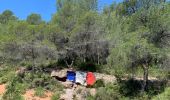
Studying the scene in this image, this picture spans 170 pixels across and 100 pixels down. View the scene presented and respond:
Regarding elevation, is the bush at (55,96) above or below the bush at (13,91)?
below

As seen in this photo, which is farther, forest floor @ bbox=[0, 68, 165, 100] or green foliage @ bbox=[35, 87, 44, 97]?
green foliage @ bbox=[35, 87, 44, 97]

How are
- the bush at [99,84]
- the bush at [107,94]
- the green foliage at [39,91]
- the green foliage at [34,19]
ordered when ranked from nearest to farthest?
1. the bush at [107,94]
2. the green foliage at [39,91]
3. the bush at [99,84]
4. the green foliage at [34,19]

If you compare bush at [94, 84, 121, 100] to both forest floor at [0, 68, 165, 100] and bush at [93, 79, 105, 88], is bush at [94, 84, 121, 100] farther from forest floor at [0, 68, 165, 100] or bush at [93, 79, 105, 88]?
bush at [93, 79, 105, 88]

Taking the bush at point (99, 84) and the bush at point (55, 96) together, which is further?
the bush at point (99, 84)

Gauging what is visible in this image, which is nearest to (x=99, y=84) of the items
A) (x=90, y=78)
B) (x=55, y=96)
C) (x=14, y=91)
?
(x=90, y=78)

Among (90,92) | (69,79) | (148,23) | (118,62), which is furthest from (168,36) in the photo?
(69,79)

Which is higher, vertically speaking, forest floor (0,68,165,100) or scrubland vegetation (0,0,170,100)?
scrubland vegetation (0,0,170,100)

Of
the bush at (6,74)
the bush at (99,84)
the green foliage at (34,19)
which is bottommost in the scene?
the bush at (99,84)

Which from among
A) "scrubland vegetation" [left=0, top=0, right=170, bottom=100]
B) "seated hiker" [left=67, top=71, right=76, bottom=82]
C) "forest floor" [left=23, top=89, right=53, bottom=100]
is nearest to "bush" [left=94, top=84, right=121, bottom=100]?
"scrubland vegetation" [left=0, top=0, right=170, bottom=100]

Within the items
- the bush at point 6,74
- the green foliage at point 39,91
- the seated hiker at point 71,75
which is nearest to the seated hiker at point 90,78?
the seated hiker at point 71,75

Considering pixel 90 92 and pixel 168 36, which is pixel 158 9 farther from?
pixel 90 92

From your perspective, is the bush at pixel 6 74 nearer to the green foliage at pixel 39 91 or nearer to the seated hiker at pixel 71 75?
the green foliage at pixel 39 91

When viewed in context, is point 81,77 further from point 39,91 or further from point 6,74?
point 6,74

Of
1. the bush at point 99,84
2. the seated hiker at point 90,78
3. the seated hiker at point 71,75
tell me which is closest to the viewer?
the bush at point 99,84
